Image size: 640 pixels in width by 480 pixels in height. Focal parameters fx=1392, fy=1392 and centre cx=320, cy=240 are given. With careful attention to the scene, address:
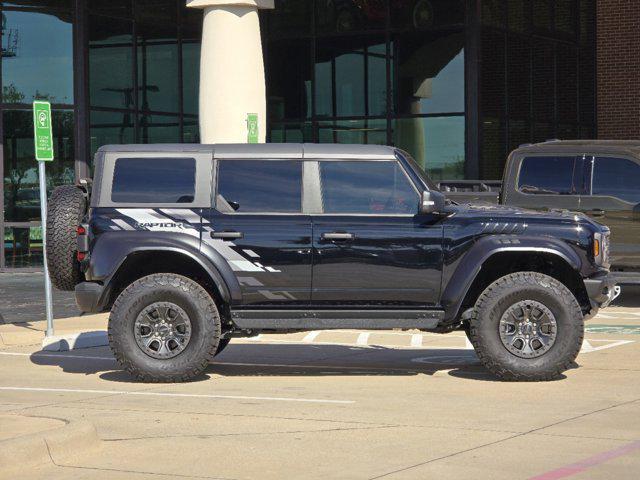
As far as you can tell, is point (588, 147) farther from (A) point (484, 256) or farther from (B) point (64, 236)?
(B) point (64, 236)

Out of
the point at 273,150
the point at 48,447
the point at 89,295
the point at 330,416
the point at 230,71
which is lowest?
the point at 330,416

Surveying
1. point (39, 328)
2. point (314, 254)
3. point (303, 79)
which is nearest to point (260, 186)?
point (314, 254)

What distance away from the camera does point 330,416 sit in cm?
983

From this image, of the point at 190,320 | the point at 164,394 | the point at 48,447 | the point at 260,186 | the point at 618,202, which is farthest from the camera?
the point at 618,202

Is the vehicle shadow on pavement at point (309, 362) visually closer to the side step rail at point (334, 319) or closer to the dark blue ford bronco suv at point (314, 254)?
the dark blue ford bronco suv at point (314, 254)

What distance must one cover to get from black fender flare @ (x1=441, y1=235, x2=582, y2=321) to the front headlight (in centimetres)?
19

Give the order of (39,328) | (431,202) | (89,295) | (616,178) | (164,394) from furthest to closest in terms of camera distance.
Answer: (616,178) → (39,328) → (89,295) → (431,202) → (164,394)

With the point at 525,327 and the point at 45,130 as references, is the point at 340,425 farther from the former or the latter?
the point at 45,130

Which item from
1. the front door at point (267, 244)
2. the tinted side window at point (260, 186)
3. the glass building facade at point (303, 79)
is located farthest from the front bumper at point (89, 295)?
the glass building facade at point (303, 79)

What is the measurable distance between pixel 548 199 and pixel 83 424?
1037cm

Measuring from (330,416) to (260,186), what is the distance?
284cm

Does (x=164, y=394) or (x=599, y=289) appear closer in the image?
(x=164, y=394)

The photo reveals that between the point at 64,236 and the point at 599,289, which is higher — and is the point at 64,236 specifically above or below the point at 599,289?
above

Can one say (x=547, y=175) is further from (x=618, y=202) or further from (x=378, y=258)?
(x=378, y=258)
